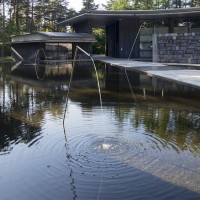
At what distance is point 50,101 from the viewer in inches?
559

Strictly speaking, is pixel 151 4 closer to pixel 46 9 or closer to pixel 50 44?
pixel 46 9

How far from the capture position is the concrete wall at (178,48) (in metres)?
32.8

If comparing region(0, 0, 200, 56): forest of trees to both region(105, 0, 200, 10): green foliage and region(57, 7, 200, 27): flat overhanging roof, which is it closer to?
region(105, 0, 200, 10): green foliage

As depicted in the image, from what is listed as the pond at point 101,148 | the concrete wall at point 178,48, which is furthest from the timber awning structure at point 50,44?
the pond at point 101,148

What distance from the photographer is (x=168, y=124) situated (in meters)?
10.1

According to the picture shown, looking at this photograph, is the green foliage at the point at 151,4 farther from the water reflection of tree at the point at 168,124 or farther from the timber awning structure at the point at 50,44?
the water reflection of tree at the point at 168,124

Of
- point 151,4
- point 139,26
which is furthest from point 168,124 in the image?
point 151,4

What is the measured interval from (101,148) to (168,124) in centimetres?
287

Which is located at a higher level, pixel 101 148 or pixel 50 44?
pixel 50 44

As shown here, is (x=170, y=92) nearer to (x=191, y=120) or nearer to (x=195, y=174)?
(x=191, y=120)

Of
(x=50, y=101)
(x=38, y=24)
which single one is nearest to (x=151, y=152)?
(x=50, y=101)

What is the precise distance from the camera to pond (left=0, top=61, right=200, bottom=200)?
229 inches

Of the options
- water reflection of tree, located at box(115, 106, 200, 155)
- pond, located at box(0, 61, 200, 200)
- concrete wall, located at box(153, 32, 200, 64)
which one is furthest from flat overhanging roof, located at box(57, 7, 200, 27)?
water reflection of tree, located at box(115, 106, 200, 155)

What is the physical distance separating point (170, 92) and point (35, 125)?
299 inches
